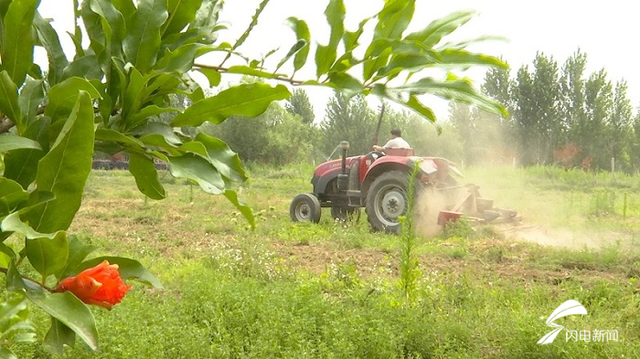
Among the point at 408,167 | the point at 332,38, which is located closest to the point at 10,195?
the point at 332,38

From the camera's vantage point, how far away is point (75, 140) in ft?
1.76

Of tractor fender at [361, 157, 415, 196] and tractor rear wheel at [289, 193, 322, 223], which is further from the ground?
tractor fender at [361, 157, 415, 196]

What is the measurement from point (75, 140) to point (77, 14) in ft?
1.08

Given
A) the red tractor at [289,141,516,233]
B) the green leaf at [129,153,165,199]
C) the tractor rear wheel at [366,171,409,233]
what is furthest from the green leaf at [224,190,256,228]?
the tractor rear wheel at [366,171,409,233]

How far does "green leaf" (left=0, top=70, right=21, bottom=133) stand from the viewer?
66 centimetres

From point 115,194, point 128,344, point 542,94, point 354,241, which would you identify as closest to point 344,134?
point 542,94

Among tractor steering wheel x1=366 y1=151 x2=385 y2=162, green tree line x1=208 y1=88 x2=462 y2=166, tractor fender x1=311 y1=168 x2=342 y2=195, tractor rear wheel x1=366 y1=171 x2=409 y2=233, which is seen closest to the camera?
tractor rear wheel x1=366 y1=171 x2=409 y2=233

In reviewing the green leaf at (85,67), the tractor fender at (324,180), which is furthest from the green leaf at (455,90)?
the tractor fender at (324,180)

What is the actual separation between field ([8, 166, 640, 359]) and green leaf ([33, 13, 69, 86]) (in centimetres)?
27

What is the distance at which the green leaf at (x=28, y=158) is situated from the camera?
0.66 metres

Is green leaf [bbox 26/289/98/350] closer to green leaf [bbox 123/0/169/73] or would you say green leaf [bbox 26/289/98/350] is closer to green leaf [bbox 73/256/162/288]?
green leaf [bbox 73/256/162/288]

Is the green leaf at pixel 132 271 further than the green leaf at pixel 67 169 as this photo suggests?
Yes

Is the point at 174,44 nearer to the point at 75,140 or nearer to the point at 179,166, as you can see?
the point at 179,166

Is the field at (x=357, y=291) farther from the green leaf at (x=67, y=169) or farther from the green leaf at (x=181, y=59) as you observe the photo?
the green leaf at (x=67, y=169)
